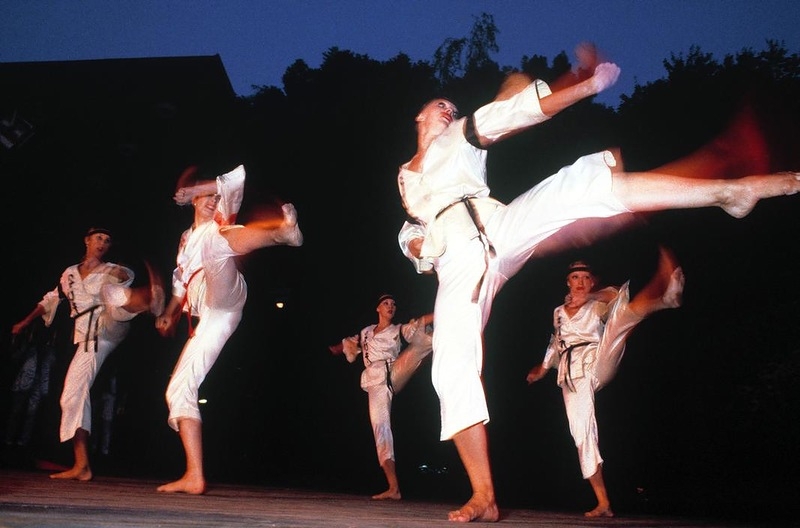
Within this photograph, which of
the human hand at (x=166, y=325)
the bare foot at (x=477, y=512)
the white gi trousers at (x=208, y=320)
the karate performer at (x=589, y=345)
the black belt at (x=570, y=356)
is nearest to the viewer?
the bare foot at (x=477, y=512)

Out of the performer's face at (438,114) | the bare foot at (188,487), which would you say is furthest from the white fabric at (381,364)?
the performer's face at (438,114)

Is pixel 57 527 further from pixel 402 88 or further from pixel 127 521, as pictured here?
pixel 402 88

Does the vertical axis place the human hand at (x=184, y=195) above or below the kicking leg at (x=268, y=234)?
above

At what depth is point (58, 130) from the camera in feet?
33.3

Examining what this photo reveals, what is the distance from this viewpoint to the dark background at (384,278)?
35.3 feet

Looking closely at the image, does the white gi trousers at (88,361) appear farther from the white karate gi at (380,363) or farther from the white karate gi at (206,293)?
the white karate gi at (380,363)

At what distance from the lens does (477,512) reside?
8.54 ft

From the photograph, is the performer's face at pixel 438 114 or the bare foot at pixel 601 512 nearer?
the performer's face at pixel 438 114

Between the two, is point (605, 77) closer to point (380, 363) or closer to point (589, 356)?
point (589, 356)

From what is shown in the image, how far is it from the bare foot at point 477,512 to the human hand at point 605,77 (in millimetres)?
1693

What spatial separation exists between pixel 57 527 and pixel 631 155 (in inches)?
530

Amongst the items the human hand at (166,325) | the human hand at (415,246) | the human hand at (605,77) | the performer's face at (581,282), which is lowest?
the human hand at (166,325)

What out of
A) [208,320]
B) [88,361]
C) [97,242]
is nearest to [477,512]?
[208,320]

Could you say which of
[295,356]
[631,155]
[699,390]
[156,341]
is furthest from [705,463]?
[156,341]
